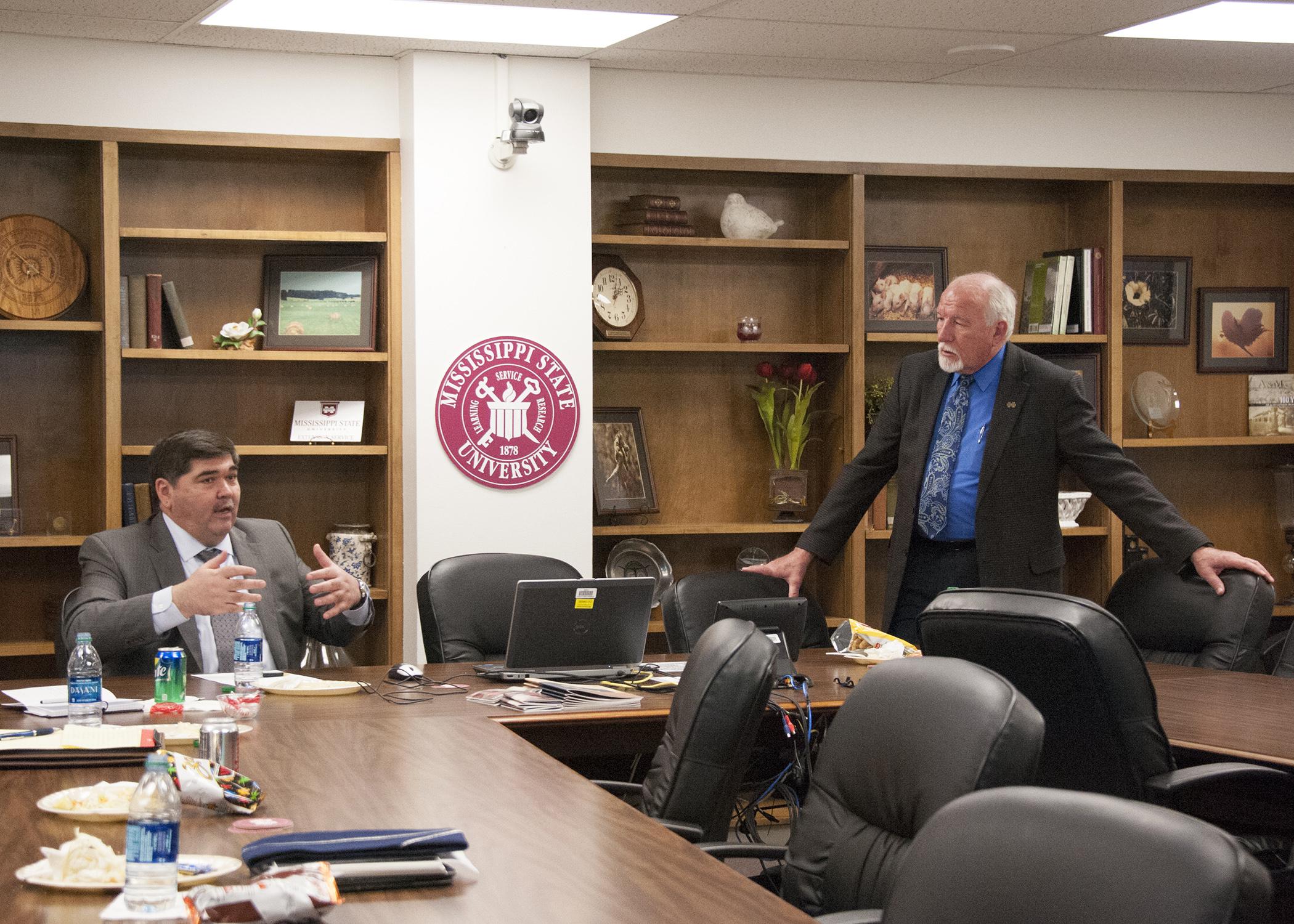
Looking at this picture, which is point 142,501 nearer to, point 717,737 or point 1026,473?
point 1026,473

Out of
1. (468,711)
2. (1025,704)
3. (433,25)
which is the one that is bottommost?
(468,711)

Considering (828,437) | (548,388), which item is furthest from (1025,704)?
(828,437)

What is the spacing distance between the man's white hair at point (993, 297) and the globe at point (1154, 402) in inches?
75.5

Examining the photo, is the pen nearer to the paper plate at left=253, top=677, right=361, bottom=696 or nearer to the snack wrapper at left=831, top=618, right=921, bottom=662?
the paper plate at left=253, top=677, right=361, bottom=696

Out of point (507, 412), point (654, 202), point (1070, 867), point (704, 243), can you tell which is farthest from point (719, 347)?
point (1070, 867)

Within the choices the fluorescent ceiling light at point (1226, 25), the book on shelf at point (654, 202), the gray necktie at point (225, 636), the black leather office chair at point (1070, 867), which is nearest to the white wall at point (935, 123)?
the book on shelf at point (654, 202)

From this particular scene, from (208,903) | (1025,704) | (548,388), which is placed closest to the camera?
(208,903)

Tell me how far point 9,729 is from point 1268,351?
17.6 ft

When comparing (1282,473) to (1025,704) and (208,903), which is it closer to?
(1025,704)

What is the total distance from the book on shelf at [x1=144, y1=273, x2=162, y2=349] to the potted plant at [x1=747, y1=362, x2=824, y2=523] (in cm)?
227

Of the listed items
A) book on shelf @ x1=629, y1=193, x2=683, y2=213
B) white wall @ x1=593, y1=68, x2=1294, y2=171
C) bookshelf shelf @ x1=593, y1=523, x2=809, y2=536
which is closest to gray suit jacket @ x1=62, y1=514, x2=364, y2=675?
bookshelf shelf @ x1=593, y1=523, x2=809, y2=536

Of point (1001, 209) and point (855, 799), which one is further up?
point (1001, 209)

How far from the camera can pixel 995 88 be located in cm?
586

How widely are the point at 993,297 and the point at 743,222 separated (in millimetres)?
1534
